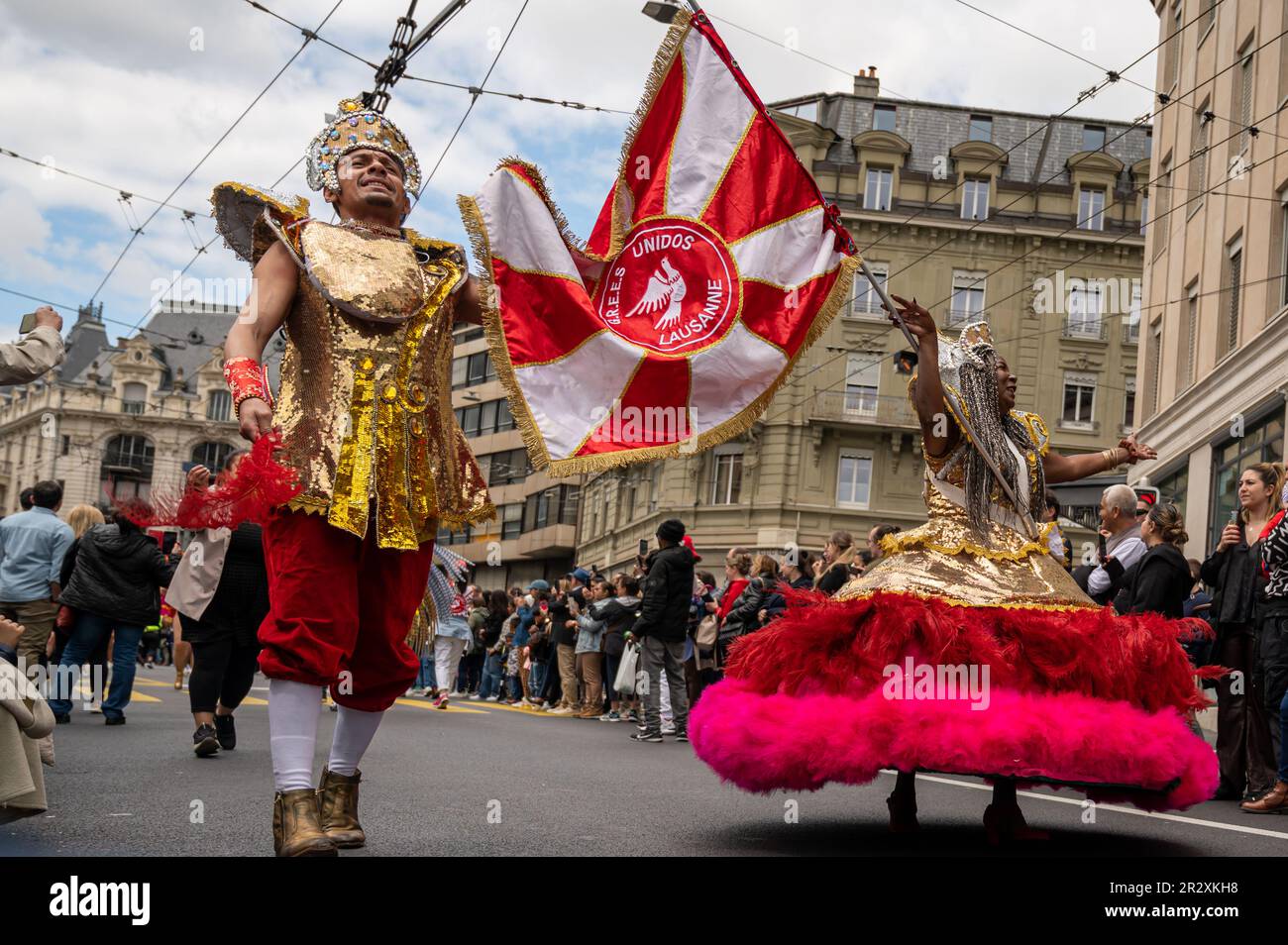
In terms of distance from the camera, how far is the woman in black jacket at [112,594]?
11.0 meters

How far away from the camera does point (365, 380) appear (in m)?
4.68

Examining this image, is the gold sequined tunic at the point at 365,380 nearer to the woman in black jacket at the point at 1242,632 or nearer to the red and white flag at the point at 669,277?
the red and white flag at the point at 669,277

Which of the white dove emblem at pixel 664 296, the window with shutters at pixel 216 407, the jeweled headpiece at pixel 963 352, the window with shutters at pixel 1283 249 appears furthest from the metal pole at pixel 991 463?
the window with shutters at pixel 216 407

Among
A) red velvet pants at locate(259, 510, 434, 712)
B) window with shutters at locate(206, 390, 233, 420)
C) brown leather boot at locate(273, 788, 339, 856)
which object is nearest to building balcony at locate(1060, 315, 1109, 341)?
red velvet pants at locate(259, 510, 434, 712)

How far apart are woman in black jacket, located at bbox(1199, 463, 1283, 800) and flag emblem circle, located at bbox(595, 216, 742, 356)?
417 centimetres

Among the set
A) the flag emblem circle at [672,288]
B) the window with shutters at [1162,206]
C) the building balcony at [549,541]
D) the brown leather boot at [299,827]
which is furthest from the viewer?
the building balcony at [549,541]

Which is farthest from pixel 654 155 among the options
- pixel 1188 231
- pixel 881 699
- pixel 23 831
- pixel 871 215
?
pixel 871 215

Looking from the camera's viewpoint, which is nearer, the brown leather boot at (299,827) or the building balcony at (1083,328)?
the brown leather boot at (299,827)

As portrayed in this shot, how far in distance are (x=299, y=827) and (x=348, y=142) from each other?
2.30 m

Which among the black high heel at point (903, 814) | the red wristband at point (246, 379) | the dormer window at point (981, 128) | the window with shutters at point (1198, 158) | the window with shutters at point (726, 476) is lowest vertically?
the black high heel at point (903, 814)

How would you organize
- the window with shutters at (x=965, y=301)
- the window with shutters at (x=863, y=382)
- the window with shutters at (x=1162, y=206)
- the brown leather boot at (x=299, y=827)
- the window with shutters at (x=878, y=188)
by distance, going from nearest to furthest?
the brown leather boot at (x=299, y=827), the window with shutters at (x=1162, y=206), the window with shutters at (x=965, y=301), the window with shutters at (x=863, y=382), the window with shutters at (x=878, y=188)

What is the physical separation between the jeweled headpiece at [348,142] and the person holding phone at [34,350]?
41.7 inches

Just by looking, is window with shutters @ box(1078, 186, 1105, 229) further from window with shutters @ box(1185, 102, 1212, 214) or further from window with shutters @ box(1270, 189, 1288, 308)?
window with shutters @ box(1270, 189, 1288, 308)

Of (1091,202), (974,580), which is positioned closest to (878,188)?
(1091,202)
